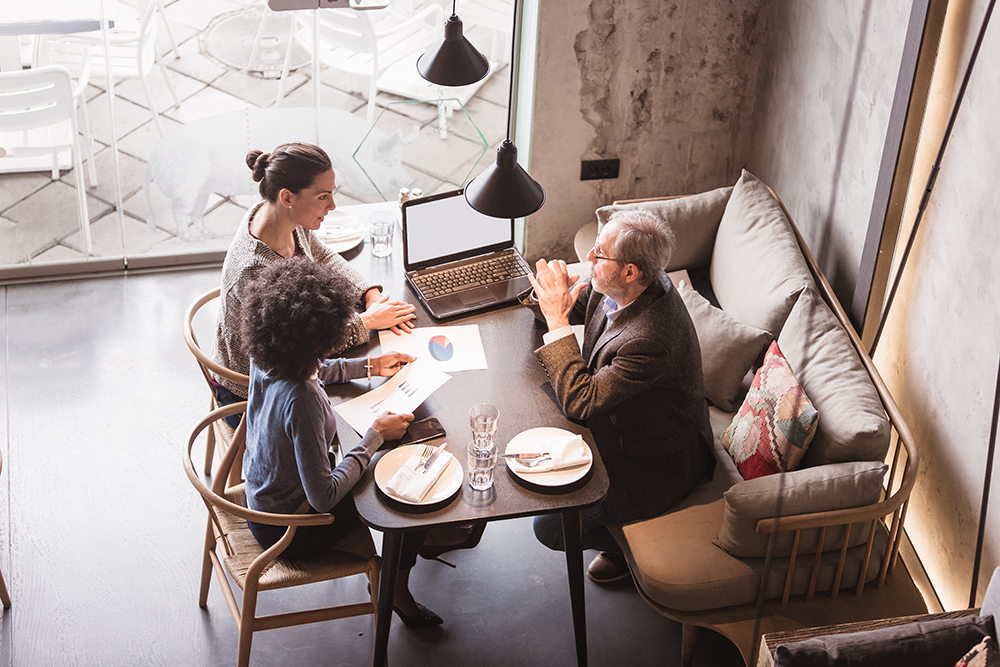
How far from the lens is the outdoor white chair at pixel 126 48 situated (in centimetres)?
405

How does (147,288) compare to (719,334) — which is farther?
(147,288)

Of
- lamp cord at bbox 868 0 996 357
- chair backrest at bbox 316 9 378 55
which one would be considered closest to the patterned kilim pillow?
lamp cord at bbox 868 0 996 357

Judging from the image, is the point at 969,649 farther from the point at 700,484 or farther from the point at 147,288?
the point at 147,288

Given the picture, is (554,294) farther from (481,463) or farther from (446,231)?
(481,463)

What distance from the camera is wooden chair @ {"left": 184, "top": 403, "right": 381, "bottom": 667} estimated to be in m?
2.56

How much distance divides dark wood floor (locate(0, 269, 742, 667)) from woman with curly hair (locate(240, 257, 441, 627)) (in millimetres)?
606

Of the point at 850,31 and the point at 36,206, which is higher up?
the point at 850,31

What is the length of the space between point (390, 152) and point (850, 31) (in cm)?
209

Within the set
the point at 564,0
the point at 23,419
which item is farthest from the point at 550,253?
the point at 23,419

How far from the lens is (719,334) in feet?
10.8

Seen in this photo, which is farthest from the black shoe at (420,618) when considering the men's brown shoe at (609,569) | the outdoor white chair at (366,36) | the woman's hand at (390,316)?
the outdoor white chair at (366,36)

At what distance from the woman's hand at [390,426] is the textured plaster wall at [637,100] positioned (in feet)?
6.13

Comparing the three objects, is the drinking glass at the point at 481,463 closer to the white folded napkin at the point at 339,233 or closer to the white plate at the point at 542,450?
the white plate at the point at 542,450

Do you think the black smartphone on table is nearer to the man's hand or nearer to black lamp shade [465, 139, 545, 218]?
the man's hand
